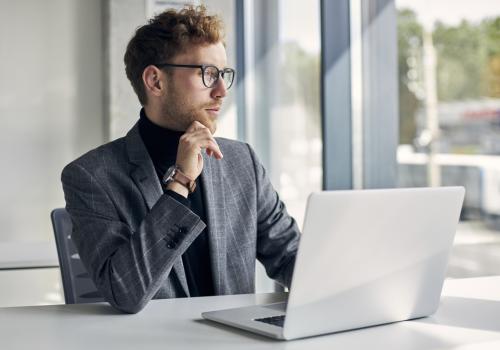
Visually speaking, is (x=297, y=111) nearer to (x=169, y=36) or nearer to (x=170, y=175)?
(x=169, y=36)

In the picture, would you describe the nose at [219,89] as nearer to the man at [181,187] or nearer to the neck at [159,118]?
the man at [181,187]

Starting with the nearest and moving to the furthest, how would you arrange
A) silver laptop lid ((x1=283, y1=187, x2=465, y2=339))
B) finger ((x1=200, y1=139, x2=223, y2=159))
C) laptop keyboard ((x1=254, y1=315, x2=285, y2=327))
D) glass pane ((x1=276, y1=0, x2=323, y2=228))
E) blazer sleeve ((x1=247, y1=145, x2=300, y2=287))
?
silver laptop lid ((x1=283, y1=187, x2=465, y2=339)), laptop keyboard ((x1=254, y1=315, x2=285, y2=327)), finger ((x1=200, y1=139, x2=223, y2=159)), blazer sleeve ((x1=247, y1=145, x2=300, y2=287)), glass pane ((x1=276, y1=0, x2=323, y2=228))

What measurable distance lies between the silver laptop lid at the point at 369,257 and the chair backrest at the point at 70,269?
1058 mm

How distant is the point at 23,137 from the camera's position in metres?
4.00

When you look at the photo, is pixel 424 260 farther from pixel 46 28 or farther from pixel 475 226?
pixel 46 28

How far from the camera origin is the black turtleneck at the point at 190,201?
2.03 metres

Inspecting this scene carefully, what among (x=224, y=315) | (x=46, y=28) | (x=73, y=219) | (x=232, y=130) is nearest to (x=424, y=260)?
(x=224, y=315)

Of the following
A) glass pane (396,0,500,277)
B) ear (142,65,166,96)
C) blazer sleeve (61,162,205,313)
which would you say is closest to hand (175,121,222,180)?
blazer sleeve (61,162,205,313)

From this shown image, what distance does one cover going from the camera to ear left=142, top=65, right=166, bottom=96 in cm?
210

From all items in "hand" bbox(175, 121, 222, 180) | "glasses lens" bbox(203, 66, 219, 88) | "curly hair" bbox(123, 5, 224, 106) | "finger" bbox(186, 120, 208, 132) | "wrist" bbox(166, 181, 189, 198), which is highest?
"curly hair" bbox(123, 5, 224, 106)

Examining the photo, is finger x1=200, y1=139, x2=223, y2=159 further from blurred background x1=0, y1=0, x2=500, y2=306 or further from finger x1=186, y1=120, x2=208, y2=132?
blurred background x1=0, y1=0, x2=500, y2=306

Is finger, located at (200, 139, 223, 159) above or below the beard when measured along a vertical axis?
below

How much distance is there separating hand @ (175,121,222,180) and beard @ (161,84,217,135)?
0.12m

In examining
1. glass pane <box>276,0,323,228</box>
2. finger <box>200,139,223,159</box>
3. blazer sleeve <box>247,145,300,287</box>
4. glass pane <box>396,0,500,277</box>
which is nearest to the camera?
finger <box>200,139,223,159</box>
